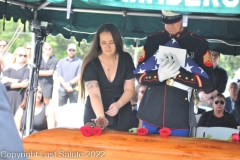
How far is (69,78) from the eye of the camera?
32.4 ft

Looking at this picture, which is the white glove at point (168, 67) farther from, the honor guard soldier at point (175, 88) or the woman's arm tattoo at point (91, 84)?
the woman's arm tattoo at point (91, 84)

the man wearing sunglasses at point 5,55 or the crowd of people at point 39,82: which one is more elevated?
the man wearing sunglasses at point 5,55

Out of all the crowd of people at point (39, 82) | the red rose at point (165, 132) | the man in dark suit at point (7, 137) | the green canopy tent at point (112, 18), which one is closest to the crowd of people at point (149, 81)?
the red rose at point (165, 132)

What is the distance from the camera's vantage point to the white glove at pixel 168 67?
326 cm

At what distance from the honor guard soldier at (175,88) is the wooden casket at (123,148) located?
0.47m

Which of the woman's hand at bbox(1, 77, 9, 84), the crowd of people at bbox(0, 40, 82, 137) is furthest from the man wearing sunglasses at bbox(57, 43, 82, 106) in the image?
the woman's hand at bbox(1, 77, 9, 84)

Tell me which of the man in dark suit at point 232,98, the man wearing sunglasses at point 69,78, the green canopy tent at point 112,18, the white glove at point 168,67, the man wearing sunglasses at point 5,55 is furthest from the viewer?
the man wearing sunglasses at point 69,78

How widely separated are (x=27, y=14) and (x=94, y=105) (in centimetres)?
241

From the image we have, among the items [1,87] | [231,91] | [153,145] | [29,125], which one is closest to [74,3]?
[29,125]

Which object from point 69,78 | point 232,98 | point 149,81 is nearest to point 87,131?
point 149,81

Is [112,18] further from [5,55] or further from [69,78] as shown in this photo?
[5,55]

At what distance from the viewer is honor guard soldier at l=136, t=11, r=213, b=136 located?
132 inches

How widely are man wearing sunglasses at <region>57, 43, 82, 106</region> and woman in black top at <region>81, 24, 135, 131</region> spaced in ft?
19.8

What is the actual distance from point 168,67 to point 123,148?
851 mm
